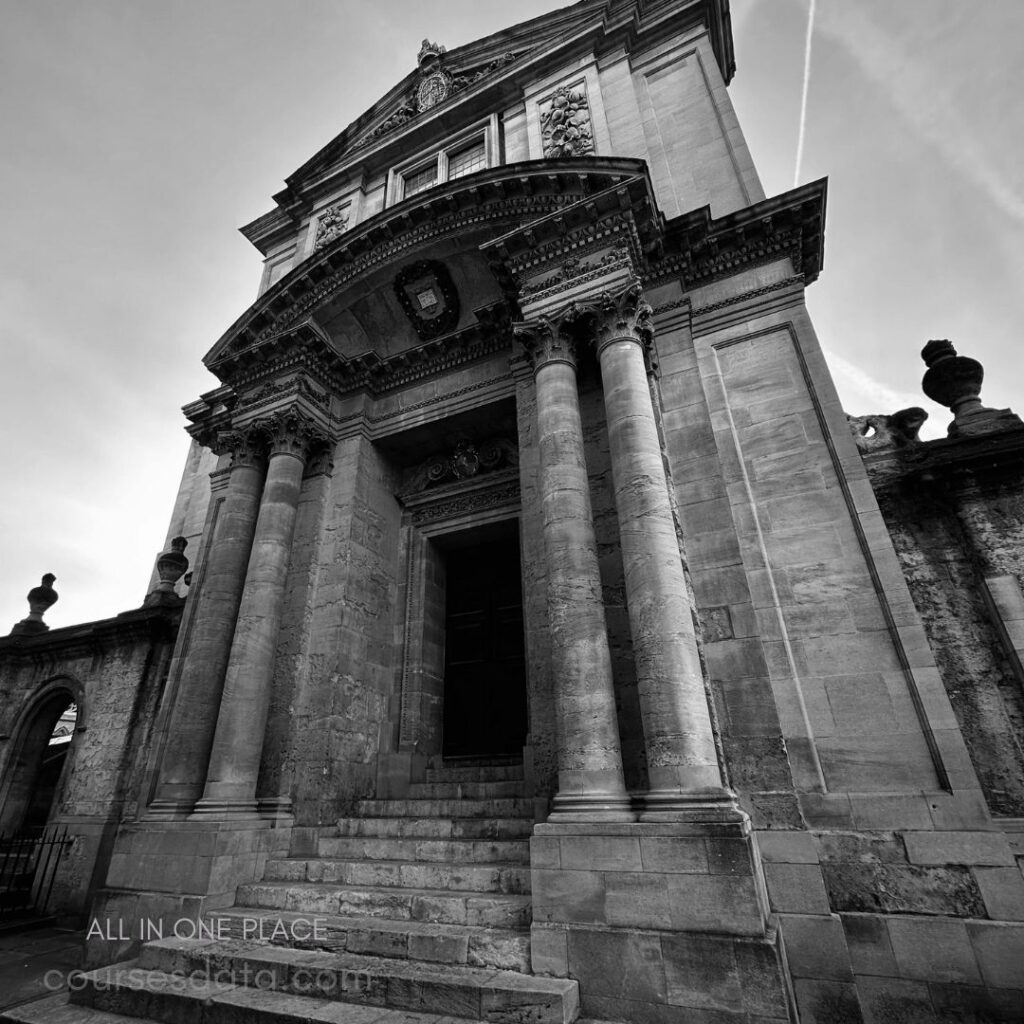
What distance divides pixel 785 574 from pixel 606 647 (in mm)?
2436

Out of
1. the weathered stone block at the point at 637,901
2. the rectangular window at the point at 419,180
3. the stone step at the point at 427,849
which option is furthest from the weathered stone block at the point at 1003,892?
the rectangular window at the point at 419,180

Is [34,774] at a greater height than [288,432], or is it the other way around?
[288,432]

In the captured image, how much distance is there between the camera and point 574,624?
6.17m

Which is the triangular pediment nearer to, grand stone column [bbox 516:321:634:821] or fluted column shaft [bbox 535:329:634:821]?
grand stone column [bbox 516:321:634:821]

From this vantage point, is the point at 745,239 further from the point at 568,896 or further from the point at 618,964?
the point at 618,964

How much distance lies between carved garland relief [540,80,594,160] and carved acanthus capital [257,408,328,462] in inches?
289

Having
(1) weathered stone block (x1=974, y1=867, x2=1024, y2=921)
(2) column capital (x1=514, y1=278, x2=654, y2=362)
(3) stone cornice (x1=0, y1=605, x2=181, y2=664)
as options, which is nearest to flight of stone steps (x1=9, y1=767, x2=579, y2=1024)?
(1) weathered stone block (x1=974, y1=867, x2=1024, y2=921)

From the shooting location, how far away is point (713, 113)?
1051 cm

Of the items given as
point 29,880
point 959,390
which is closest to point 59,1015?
point 29,880

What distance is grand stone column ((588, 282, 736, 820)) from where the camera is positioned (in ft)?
17.1

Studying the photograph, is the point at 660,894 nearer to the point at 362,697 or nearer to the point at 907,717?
the point at 907,717

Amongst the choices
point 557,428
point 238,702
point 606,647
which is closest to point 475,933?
point 606,647

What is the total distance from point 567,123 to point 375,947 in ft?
46.2

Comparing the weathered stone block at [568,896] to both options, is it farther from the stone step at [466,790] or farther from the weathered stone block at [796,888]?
the stone step at [466,790]
